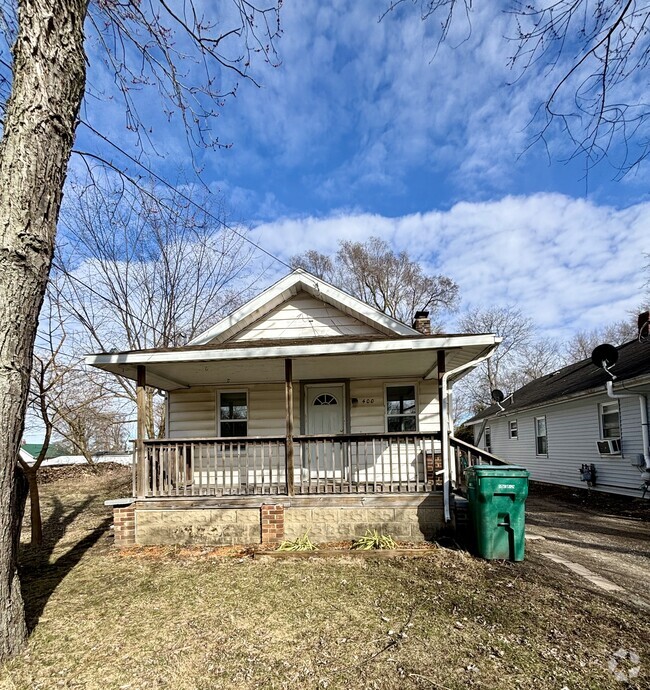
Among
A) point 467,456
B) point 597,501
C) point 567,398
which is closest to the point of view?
point 467,456

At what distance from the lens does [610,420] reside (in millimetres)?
12234

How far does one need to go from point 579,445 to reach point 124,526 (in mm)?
12972

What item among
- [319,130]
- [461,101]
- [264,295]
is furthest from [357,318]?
[461,101]

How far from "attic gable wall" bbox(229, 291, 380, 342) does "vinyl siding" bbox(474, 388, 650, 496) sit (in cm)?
A: 730

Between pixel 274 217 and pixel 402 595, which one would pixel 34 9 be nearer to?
pixel 402 595

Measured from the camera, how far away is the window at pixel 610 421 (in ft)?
38.9

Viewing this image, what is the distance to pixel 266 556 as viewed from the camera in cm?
652

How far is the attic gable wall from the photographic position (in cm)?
986

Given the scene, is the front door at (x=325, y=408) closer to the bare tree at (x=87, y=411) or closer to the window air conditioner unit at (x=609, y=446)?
the window air conditioner unit at (x=609, y=446)

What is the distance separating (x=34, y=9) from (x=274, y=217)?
1095 cm

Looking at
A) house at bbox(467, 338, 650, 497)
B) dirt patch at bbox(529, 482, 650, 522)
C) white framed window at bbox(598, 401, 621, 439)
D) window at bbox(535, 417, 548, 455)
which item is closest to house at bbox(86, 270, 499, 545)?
house at bbox(467, 338, 650, 497)

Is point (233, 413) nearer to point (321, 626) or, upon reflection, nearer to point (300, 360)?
point (300, 360)

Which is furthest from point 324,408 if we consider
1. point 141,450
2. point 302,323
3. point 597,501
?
point 597,501

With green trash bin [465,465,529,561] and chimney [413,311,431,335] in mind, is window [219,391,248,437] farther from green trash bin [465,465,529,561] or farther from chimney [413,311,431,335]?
green trash bin [465,465,529,561]
